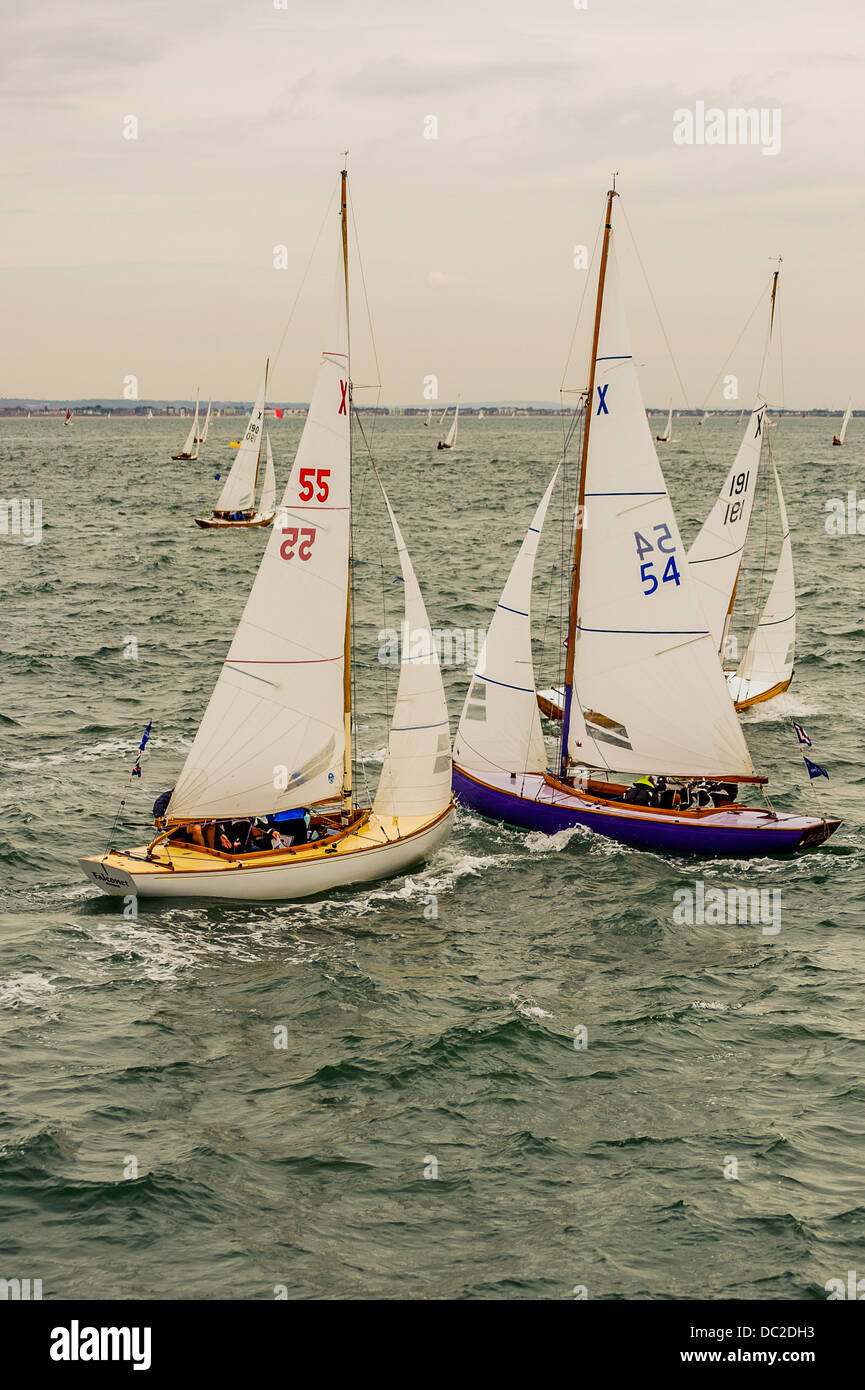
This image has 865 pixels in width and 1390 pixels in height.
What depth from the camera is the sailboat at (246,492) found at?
7625cm

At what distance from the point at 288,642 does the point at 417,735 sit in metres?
3.24

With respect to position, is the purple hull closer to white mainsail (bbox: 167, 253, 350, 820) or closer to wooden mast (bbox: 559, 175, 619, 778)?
wooden mast (bbox: 559, 175, 619, 778)

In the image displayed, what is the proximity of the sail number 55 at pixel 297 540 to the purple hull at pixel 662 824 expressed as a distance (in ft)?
24.1

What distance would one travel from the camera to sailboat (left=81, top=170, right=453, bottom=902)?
2400cm

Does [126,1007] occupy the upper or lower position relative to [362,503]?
lower

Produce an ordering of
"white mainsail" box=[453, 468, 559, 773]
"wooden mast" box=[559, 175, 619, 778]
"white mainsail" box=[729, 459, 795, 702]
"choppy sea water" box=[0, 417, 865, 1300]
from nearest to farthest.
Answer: "choppy sea water" box=[0, 417, 865, 1300] < "wooden mast" box=[559, 175, 619, 778] < "white mainsail" box=[453, 468, 559, 773] < "white mainsail" box=[729, 459, 795, 702]

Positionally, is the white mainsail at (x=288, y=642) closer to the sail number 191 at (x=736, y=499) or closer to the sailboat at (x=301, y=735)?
the sailboat at (x=301, y=735)

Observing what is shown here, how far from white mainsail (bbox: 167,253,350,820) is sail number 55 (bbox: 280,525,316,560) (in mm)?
19

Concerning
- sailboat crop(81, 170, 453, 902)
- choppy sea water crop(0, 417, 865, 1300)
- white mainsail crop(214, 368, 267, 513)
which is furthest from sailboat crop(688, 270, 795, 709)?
white mainsail crop(214, 368, 267, 513)

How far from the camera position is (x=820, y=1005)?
2127cm

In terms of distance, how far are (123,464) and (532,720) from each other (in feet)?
461

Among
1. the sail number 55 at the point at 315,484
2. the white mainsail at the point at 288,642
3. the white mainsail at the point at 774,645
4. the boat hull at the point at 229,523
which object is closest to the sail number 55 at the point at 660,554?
the white mainsail at the point at 288,642
